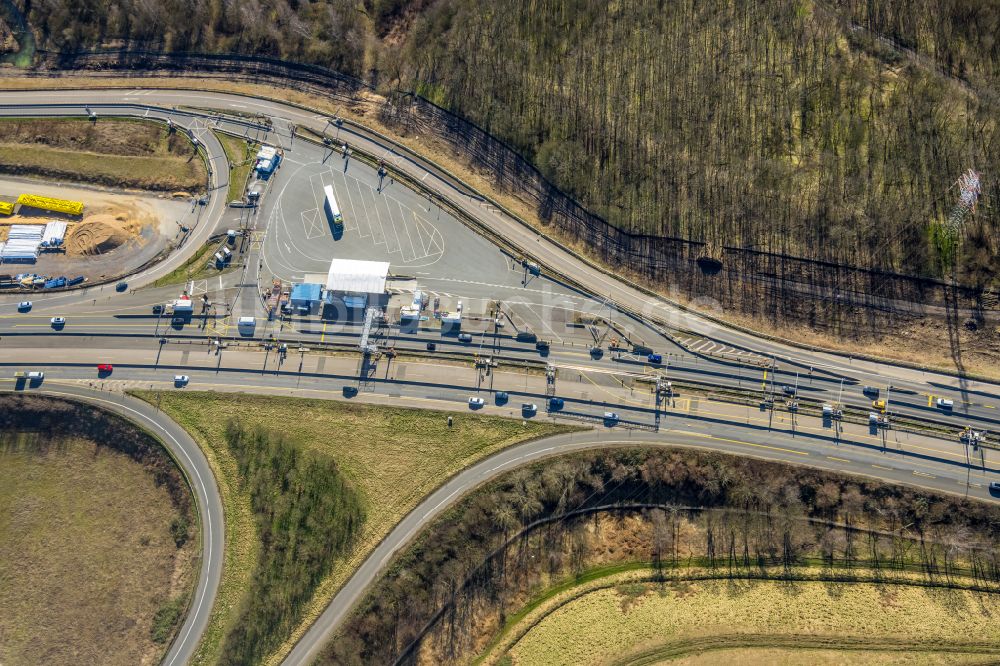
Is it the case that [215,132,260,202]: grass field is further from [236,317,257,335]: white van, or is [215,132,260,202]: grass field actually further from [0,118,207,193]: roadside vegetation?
[236,317,257,335]: white van

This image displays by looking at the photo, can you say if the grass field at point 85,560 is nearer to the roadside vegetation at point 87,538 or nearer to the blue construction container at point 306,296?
the roadside vegetation at point 87,538

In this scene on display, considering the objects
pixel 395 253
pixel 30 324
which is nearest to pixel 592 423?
pixel 395 253

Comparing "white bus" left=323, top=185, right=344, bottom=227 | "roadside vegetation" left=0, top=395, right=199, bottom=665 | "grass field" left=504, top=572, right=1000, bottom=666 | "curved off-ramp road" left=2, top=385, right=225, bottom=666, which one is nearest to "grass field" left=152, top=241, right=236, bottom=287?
"white bus" left=323, top=185, right=344, bottom=227

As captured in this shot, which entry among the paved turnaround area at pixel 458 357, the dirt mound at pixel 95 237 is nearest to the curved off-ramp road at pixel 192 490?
the paved turnaround area at pixel 458 357

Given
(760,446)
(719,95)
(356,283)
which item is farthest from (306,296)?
(719,95)

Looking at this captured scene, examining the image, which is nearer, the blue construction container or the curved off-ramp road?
the curved off-ramp road

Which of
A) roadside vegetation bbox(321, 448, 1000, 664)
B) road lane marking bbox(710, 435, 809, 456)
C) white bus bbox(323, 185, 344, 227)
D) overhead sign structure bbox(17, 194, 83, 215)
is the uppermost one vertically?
white bus bbox(323, 185, 344, 227)

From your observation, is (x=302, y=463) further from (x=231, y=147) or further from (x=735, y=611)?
(x=735, y=611)
